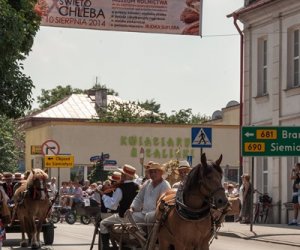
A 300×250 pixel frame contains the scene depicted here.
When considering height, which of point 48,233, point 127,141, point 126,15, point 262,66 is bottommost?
point 48,233

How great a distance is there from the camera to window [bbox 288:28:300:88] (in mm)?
40219

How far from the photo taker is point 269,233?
31.8 meters

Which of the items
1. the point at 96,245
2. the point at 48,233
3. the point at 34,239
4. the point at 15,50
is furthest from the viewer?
the point at 15,50

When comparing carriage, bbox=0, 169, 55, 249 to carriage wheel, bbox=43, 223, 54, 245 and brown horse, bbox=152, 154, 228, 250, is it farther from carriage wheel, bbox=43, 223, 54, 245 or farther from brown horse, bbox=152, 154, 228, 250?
brown horse, bbox=152, 154, 228, 250

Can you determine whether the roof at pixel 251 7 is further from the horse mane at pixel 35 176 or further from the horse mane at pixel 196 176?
the horse mane at pixel 196 176

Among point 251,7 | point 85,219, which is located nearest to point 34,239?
point 251,7

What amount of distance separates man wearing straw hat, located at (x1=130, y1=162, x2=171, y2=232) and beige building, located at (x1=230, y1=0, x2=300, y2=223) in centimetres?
2280

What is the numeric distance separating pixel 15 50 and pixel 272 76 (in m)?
15.2

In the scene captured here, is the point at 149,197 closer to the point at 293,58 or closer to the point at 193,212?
the point at 193,212

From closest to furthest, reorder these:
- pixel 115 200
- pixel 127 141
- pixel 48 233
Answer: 1. pixel 115 200
2. pixel 48 233
3. pixel 127 141

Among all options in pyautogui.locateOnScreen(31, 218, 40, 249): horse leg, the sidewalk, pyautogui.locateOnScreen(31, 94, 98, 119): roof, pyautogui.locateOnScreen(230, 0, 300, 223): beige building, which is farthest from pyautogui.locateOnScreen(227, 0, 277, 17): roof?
pyautogui.locateOnScreen(31, 94, 98, 119): roof

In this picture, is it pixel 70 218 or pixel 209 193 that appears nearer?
pixel 209 193

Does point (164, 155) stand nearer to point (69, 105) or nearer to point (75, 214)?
point (75, 214)

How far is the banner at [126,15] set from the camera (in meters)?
31.8
